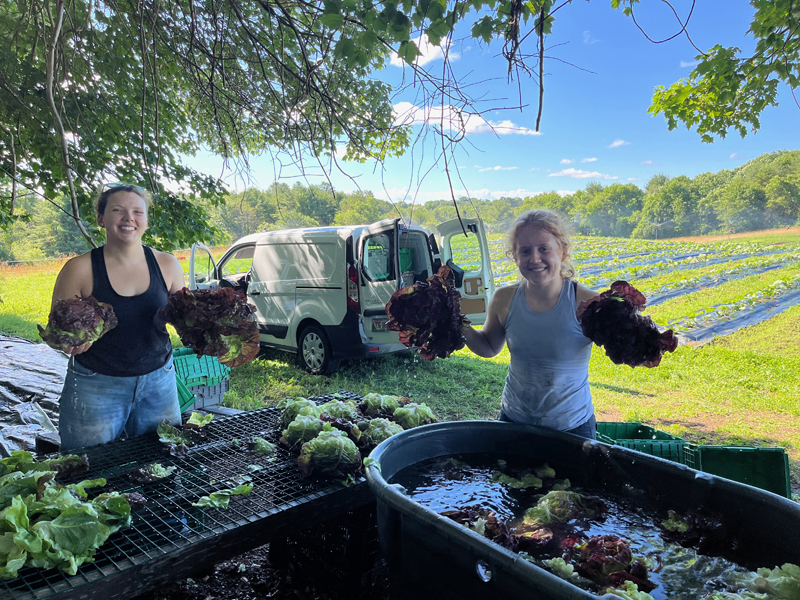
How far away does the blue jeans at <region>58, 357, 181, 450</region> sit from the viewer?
2635mm

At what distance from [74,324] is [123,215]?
0.65 m

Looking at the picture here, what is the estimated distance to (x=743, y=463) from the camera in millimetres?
3186

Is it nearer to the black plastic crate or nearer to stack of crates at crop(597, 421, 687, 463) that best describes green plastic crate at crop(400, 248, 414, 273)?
stack of crates at crop(597, 421, 687, 463)

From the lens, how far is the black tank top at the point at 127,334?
2.63 m

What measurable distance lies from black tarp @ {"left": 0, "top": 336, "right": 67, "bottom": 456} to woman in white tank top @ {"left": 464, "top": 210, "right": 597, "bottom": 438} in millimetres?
3417

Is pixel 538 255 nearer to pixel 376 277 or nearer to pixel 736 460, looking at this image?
pixel 736 460

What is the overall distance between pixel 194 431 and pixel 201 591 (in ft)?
3.10

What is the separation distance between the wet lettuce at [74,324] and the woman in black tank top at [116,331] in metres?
0.16

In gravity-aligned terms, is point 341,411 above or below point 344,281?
below

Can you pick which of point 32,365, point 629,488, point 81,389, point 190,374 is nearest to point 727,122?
point 629,488

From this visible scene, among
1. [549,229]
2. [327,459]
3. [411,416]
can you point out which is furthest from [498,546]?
[411,416]

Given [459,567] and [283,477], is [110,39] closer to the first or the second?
[283,477]

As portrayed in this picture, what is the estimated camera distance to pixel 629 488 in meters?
1.98

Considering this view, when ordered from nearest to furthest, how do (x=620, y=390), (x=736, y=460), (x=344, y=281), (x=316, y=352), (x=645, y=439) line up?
(x=736, y=460)
(x=645, y=439)
(x=344, y=281)
(x=316, y=352)
(x=620, y=390)
